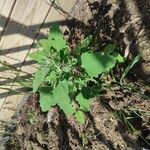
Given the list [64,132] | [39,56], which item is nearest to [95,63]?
[39,56]

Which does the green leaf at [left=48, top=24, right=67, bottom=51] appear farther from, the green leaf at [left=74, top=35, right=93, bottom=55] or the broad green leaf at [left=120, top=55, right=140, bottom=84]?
the broad green leaf at [left=120, top=55, right=140, bottom=84]

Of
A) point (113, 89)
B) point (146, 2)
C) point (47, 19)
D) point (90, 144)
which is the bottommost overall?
point (90, 144)

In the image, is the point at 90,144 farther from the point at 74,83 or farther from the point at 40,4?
the point at 40,4

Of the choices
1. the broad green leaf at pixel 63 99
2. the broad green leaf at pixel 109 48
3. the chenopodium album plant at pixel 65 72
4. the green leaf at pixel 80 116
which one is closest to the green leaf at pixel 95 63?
the chenopodium album plant at pixel 65 72

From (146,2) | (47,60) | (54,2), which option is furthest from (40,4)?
(146,2)

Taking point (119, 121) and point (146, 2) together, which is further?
point (119, 121)

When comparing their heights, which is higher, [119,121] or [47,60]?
[47,60]

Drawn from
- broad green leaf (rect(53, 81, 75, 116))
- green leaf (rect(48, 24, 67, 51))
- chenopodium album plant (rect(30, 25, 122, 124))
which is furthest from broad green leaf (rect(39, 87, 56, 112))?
green leaf (rect(48, 24, 67, 51))

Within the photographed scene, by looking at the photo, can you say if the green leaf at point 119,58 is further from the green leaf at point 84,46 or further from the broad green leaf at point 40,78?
the broad green leaf at point 40,78

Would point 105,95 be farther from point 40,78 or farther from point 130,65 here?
point 40,78
